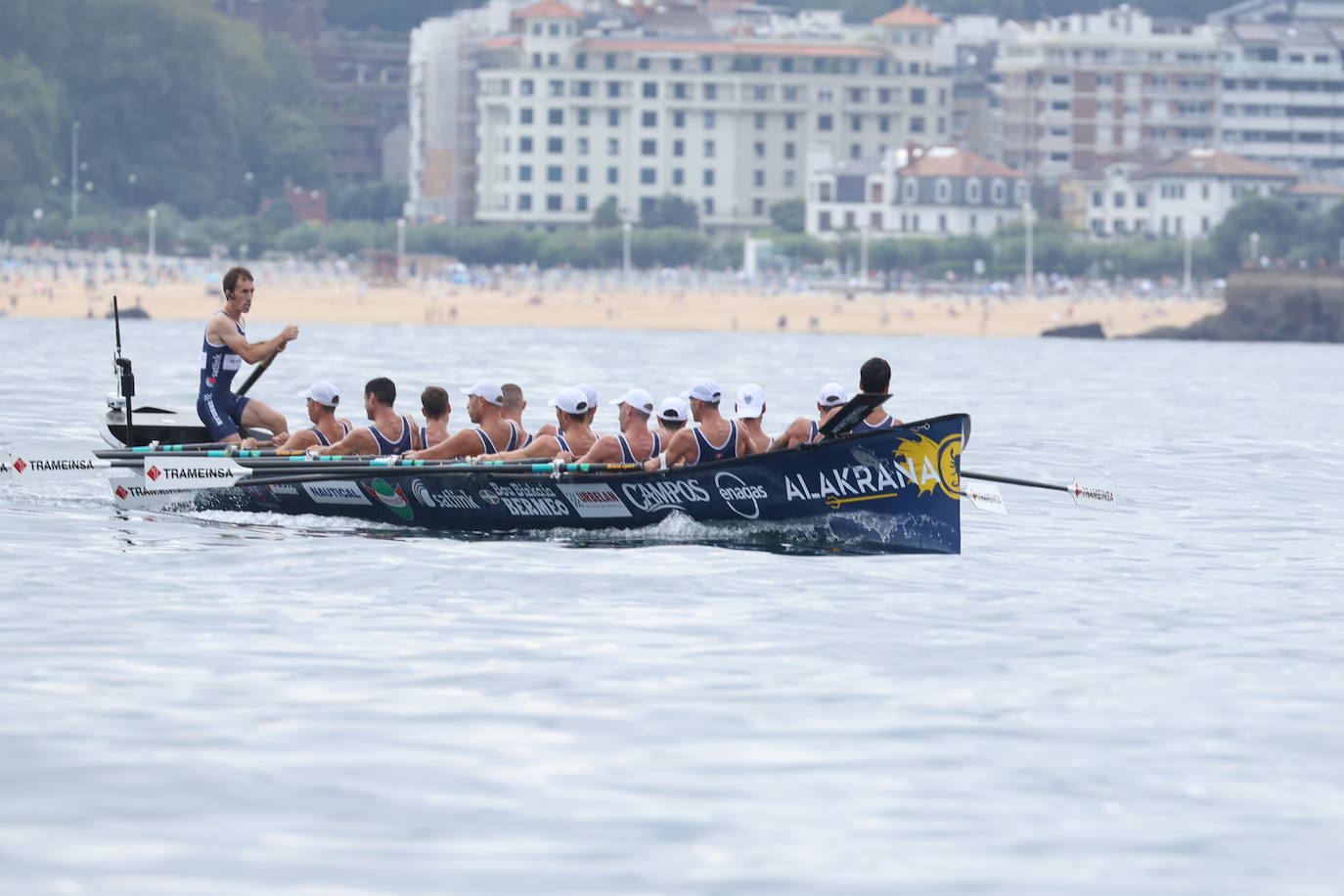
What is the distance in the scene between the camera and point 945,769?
13.0 metres

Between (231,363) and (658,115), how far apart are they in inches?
5783

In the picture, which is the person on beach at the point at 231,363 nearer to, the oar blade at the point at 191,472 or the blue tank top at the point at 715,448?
the oar blade at the point at 191,472

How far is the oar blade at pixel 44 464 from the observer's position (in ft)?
76.7

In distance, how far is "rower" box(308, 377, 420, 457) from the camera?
22.7 metres

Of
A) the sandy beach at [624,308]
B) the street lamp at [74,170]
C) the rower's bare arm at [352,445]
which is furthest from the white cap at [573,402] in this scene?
the street lamp at [74,170]

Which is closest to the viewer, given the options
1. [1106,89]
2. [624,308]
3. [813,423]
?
[813,423]

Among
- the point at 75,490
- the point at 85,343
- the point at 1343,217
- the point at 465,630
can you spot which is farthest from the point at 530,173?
the point at 465,630

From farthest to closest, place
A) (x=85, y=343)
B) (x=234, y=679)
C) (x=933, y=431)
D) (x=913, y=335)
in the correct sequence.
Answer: (x=913, y=335)
(x=85, y=343)
(x=933, y=431)
(x=234, y=679)

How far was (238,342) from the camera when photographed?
2284cm

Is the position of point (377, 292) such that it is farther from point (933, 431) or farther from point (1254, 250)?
point (933, 431)

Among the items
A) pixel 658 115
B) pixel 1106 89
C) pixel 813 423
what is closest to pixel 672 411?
pixel 813 423

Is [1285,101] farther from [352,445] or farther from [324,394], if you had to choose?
[352,445]

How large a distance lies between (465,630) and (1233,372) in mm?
68723

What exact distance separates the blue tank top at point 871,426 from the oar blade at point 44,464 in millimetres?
7500
